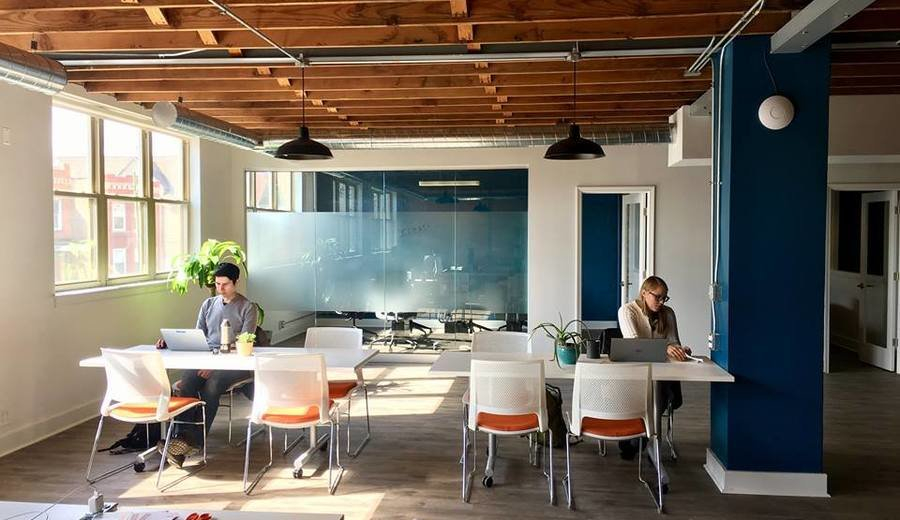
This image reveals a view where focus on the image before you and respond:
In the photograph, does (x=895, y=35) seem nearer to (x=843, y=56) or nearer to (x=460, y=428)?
(x=843, y=56)

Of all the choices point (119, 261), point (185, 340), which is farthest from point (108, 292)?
point (185, 340)

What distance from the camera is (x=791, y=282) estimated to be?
4082mm

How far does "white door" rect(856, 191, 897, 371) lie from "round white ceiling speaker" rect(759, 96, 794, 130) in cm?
495

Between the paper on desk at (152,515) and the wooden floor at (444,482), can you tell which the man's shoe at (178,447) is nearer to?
the wooden floor at (444,482)

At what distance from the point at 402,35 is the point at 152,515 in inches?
127

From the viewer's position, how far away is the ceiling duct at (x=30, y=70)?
385 cm

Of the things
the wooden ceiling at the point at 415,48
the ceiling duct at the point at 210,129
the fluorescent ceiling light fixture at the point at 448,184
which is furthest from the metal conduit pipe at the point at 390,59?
the fluorescent ceiling light fixture at the point at 448,184

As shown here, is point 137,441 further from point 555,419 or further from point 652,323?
point 652,323

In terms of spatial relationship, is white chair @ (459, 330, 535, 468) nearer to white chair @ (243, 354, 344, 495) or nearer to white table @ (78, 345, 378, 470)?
white table @ (78, 345, 378, 470)

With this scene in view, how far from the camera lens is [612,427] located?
13.0ft

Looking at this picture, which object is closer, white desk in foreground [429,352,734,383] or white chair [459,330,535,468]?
white desk in foreground [429,352,734,383]

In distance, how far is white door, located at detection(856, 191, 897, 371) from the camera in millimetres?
7836

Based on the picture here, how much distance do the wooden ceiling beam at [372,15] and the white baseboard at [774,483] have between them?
2.87m

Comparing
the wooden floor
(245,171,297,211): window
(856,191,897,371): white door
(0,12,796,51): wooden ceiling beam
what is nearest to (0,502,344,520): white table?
the wooden floor
